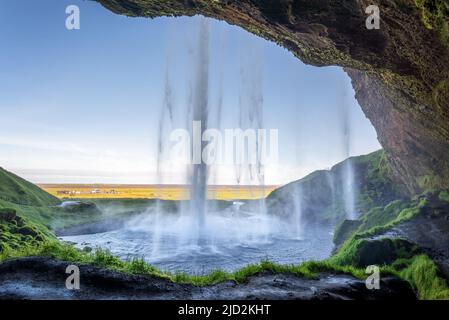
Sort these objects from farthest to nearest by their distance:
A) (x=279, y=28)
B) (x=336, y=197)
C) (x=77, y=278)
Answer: (x=336, y=197) < (x=279, y=28) < (x=77, y=278)

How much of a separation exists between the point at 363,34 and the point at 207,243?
1901 cm

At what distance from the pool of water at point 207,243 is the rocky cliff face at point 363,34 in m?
11.6

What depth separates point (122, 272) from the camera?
8.43 meters

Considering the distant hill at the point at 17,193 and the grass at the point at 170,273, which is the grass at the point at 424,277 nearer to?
the grass at the point at 170,273

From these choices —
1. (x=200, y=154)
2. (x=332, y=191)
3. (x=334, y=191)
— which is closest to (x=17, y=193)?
(x=200, y=154)

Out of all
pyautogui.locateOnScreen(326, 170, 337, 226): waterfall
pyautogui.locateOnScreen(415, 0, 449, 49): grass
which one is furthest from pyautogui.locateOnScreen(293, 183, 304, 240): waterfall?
pyautogui.locateOnScreen(415, 0, 449, 49): grass

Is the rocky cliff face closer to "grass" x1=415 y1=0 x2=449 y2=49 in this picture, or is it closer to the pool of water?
"grass" x1=415 y1=0 x2=449 y2=49

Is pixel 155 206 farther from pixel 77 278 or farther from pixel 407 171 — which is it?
pixel 77 278

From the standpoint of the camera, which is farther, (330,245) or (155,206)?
(155,206)

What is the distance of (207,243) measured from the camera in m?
24.6

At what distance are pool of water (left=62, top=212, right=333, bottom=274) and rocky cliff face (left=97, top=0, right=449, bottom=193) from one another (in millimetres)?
11597
